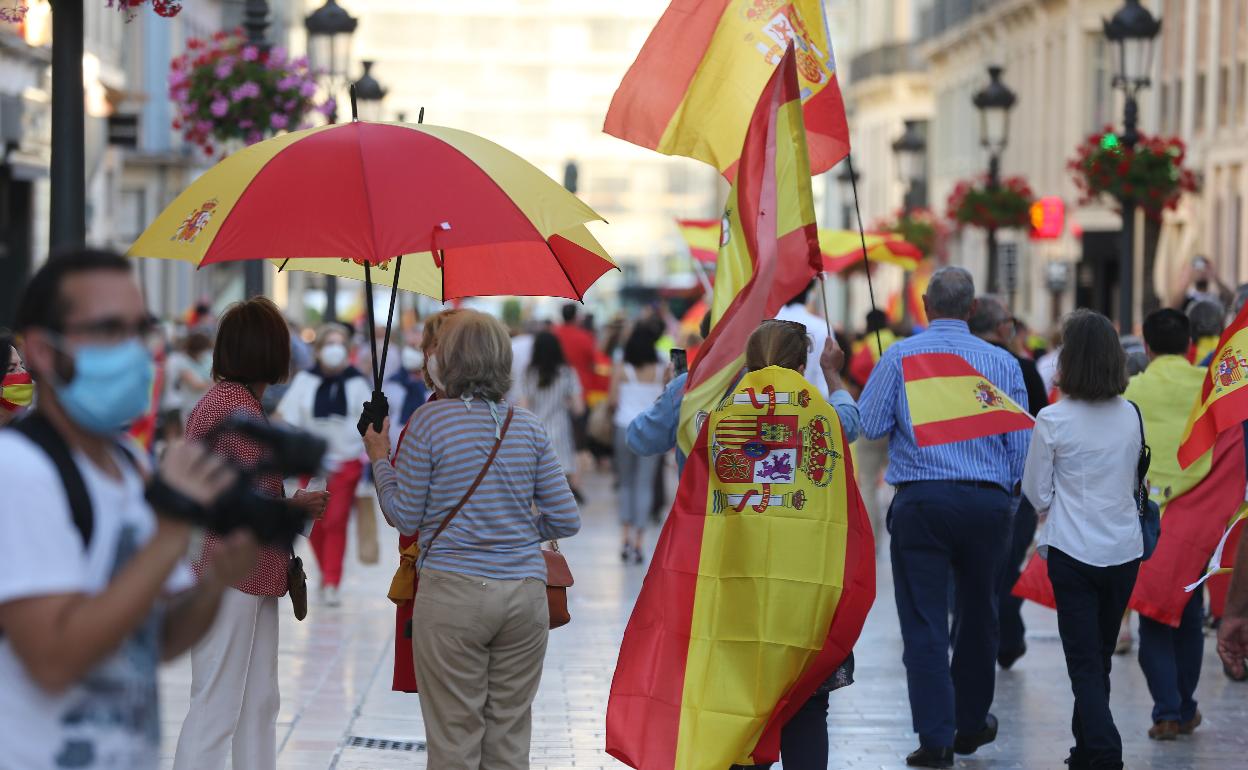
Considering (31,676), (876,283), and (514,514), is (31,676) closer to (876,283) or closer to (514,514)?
(514,514)

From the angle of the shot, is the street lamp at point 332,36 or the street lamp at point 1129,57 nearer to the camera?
the street lamp at point 1129,57

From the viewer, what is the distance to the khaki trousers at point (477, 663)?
679 centimetres

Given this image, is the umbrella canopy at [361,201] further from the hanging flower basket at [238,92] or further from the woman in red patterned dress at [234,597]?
the hanging flower basket at [238,92]

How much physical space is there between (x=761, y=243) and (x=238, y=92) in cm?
1031

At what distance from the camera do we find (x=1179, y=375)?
10258 mm

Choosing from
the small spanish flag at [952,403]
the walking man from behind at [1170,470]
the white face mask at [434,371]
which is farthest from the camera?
the walking man from behind at [1170,470]

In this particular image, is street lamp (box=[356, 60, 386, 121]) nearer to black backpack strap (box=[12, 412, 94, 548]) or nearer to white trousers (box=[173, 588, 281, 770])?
white trousers (box=[173, 588, 281, 770])

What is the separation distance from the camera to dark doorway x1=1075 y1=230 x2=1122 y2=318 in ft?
137

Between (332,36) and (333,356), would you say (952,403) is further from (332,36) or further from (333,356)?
(332,36)

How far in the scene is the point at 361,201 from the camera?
6590 mm

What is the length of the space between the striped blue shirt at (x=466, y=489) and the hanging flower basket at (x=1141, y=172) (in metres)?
14.0

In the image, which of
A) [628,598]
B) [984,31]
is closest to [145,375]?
[628,598]

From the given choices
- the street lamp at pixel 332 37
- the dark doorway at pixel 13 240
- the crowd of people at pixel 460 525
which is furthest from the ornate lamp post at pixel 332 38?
the dark doorway at pixel 13 240

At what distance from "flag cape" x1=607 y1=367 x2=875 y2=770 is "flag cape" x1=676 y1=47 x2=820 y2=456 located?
508mm
